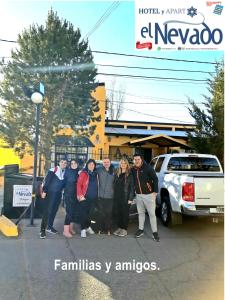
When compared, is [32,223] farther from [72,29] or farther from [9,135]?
[72,29]

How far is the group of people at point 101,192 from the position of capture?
6.55 m

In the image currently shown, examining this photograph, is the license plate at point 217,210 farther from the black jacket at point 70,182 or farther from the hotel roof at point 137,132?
the hotel roof at point 137,132

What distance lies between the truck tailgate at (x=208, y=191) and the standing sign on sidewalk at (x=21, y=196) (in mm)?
3943

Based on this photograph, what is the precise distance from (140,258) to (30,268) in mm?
1757

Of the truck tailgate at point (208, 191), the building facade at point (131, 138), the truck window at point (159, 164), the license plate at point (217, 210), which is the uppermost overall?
the building facade at point (131, 138)

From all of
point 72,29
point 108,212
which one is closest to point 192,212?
point 108,212

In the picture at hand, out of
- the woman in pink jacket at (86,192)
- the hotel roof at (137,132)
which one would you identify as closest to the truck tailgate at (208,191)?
the woman in pink jacket at (86,192)

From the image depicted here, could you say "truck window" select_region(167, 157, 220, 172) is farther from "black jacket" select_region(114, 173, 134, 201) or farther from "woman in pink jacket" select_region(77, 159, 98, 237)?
"woman in pink jacket" select_region(77, 159, 98, 237)

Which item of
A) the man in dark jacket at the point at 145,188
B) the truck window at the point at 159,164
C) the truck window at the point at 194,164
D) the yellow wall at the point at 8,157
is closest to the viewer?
the man in dark jacket at the point at 145,188

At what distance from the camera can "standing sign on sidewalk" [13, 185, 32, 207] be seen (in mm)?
7852

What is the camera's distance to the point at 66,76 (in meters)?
16.1

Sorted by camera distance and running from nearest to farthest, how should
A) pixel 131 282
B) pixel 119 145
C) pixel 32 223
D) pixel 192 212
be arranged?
pixel 131 282 < pixel 192 212 < pixel 32 223 < pixel 119 145

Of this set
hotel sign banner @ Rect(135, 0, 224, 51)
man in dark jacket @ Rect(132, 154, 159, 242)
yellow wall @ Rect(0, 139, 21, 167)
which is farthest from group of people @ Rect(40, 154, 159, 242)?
yellow wall @ Rect(0, 139, 21, 167)

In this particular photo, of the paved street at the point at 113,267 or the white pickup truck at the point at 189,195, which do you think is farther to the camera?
the white pickup truck at the point at 189,195
